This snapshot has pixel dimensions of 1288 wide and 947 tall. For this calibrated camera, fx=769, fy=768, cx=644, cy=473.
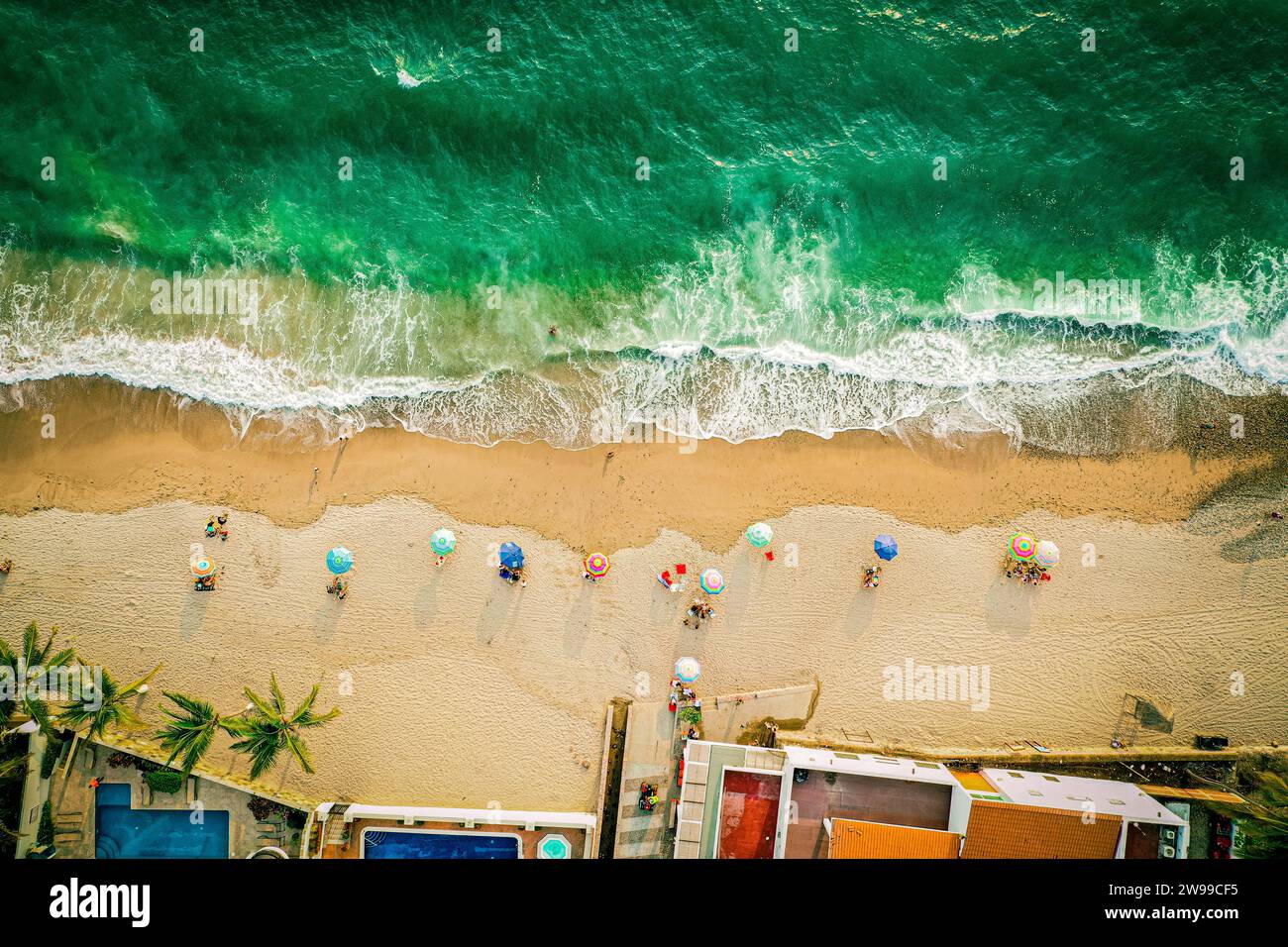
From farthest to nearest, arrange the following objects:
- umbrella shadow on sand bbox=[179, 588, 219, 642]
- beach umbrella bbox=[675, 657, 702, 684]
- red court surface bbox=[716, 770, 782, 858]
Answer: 1. umbrella shadow on sand bbox=[179, 588, 219, 642]
2. beach umbrella bbox=[675, 657, 702, 684]
3. red court surface bbox=[716, 770, 782, 858]

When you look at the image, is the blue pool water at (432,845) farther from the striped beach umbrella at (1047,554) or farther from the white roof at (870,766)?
the striped beach umbrella at (1047,554)

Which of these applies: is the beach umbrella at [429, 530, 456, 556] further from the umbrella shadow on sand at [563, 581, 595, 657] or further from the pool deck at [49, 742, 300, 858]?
the pool deck at [49, 742, 300, 858]

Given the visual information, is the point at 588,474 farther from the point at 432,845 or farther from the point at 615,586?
the point at 432,845

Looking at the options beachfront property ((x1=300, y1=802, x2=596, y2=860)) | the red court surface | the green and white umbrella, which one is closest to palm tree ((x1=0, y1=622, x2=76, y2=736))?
beachfront property ((x1=300, y1=802, x2=596, y2=860))

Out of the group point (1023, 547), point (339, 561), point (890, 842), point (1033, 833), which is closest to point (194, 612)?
point (339, 561)

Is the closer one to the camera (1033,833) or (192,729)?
(1033,833)

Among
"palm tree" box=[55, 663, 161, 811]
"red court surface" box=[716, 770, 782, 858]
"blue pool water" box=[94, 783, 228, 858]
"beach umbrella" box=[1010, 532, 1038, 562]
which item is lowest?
"blue pool water" box=[94, 783, 228, 858]
